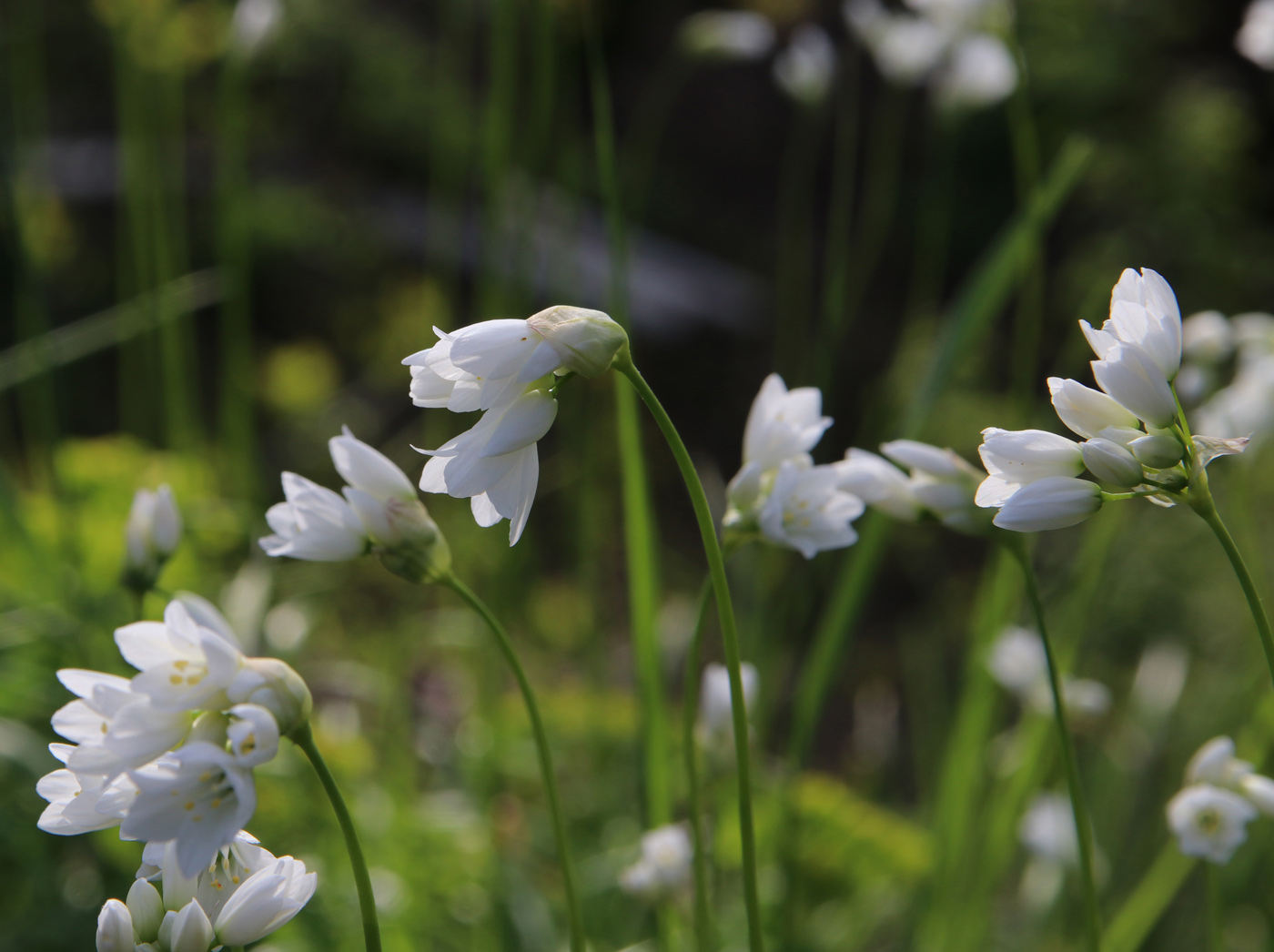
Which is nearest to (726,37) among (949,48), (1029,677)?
(949,48)

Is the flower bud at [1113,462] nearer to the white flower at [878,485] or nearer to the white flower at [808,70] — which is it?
the white flower at [878,485]

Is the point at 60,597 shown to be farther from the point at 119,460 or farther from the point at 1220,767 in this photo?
the point at 1220,767

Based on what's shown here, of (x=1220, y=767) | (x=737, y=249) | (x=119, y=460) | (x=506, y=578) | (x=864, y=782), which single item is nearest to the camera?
(x=1220, y=767)

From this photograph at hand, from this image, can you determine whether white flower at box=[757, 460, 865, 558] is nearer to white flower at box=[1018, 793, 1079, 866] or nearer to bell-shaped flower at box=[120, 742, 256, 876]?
bell-shaped flower at box=[120, 742, 256, 876]

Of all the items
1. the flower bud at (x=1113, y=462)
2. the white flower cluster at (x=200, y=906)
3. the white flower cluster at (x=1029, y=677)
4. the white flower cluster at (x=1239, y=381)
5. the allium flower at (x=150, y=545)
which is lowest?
the white flower cluster at (x=1029, y=677)

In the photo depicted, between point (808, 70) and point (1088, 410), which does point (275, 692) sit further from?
point (808, 70)

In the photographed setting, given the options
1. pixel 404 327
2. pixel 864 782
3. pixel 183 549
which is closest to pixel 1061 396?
pixel 183 549

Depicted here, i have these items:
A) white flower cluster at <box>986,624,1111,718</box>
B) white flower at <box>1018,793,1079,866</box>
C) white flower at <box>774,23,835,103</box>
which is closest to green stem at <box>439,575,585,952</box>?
white flower cluster at <box>986,624,1111,718</box>

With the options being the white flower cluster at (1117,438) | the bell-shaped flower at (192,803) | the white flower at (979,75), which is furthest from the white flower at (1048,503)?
the white flower at (979,75)
